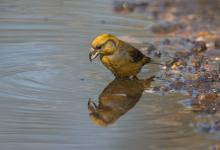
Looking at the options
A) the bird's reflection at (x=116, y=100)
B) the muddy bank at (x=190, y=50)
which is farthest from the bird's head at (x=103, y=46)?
the muddy bank at (x=190, y=50)

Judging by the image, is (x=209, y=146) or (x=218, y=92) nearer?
(x=209, y=146)

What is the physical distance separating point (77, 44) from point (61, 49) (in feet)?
1.28

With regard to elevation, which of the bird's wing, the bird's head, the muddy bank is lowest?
the muddy bank

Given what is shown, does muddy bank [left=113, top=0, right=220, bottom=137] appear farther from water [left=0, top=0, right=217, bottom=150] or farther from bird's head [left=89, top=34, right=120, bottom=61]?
bird's head [left=89, top=34, right=120, bottom=61]

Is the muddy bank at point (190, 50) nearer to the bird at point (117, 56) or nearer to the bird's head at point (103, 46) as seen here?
the bird at point (117, 56)

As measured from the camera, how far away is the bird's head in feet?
32.9

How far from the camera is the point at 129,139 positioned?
751cm

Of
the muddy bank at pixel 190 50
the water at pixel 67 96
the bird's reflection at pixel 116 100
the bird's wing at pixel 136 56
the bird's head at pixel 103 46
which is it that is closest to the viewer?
the water at pixel 67 96

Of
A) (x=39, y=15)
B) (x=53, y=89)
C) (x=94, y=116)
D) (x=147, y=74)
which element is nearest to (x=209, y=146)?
(x=94, y=116)

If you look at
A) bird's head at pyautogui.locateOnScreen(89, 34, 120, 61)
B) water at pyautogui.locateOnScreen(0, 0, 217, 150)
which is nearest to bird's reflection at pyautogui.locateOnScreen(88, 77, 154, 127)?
water at pyautogui.locateOnScreen(0, 0, 217, 150)

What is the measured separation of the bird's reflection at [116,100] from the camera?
8.33 meters

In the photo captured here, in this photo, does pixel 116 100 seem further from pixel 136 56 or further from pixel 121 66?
pixel 136 56

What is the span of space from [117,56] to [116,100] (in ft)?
3.91

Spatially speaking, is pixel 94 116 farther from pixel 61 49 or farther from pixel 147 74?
pixel 61 49
